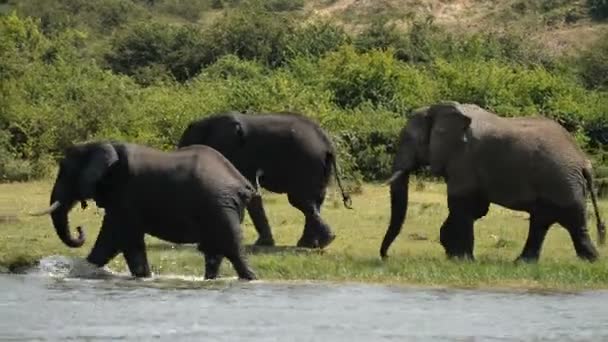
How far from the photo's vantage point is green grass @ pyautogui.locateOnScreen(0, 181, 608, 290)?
1811 centimetres

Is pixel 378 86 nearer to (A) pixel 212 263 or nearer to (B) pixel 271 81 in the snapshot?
(B) pixel 271 81

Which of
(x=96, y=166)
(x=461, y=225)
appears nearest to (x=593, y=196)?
(x=461, y=225)

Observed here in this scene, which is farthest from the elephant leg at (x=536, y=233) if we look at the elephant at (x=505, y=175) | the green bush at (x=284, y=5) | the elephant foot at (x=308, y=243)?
the green bush at (x=284, y=5)

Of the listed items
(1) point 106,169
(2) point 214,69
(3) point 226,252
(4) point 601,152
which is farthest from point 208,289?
(2) point 214,69

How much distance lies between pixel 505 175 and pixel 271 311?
190 inches

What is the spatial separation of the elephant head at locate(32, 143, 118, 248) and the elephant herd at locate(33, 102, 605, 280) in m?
0.01

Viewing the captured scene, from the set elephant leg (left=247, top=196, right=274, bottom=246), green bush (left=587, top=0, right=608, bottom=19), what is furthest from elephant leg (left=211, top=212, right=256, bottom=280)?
green bush (left=587, top=0, right=608, bottom=19)

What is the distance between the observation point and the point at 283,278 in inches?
717

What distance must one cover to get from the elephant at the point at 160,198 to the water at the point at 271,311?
1.21 ft

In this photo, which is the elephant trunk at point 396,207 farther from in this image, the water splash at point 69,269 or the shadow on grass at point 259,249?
the water splash at point 69,269

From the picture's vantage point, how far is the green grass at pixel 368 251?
59.4 feet

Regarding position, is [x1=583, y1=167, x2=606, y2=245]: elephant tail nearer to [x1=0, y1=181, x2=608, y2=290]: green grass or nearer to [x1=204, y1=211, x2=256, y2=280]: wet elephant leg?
[x1=0, y1=181, x2=608, y2=290]: green grass

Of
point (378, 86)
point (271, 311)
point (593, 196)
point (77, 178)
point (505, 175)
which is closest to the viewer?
point (271, 311)

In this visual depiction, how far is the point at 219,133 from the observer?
22.0m
